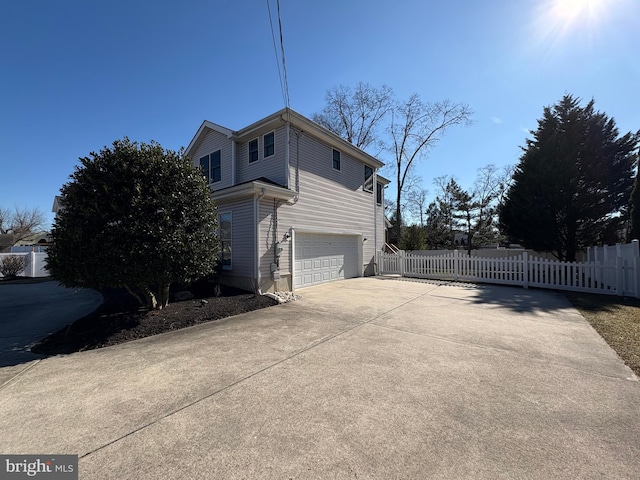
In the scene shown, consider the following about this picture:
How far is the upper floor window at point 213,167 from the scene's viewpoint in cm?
1212

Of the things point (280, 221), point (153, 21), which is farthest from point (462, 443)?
point (153, 21)

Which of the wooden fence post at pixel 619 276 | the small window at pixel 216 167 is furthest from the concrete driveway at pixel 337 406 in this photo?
the small window at pixel 216 167

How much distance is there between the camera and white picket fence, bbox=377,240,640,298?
8445 millimetres

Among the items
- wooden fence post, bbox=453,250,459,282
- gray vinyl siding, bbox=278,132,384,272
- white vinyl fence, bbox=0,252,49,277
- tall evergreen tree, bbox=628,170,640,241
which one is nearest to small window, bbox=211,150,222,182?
gray vinyl siding, bbox=278,132,384,272

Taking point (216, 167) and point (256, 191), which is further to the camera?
point (216, 167)

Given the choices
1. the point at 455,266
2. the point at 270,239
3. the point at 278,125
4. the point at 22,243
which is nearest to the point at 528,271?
the point at 455,266

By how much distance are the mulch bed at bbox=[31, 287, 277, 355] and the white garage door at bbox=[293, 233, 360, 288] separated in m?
2.68

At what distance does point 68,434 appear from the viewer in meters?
2.43

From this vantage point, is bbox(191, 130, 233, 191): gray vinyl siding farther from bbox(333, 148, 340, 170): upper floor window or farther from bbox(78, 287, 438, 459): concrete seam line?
bbox(78, 287, 438, 459): concrete seam line

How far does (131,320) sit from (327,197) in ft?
26.2

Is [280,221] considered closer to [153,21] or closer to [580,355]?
[153,21]

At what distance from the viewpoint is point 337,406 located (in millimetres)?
2824

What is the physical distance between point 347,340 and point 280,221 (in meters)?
5.56

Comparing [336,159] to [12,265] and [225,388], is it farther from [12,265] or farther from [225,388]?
[12,265]
